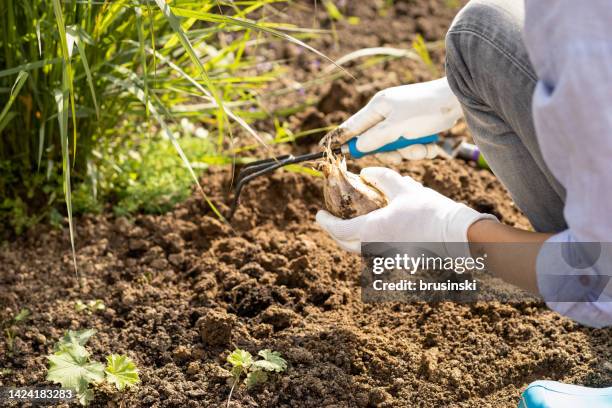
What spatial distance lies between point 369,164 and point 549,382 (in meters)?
0.90

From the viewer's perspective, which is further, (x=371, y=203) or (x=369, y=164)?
(x=369, y=164)

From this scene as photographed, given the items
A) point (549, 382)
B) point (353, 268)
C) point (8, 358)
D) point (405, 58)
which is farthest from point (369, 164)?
point (8, 358)

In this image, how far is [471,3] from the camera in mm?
1468

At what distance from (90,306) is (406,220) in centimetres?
73

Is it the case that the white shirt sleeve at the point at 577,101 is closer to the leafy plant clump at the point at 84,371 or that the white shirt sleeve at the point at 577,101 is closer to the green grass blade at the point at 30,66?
the leafy plant clump at the point at 84,371

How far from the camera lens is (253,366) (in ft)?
5.20

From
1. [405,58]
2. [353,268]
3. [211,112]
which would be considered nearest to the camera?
[353,268]

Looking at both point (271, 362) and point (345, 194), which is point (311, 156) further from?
point (271, 362)

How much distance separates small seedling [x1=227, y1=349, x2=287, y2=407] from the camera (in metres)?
1.55

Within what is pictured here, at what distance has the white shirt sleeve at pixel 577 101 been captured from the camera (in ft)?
3.80

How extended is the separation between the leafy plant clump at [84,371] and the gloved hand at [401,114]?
0.70m

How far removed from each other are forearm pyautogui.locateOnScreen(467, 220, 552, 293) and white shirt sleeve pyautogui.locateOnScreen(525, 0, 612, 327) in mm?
179

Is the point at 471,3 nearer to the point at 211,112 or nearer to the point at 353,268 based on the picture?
the point at 353,268

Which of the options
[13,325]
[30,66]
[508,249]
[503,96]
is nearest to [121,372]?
[13,325]
